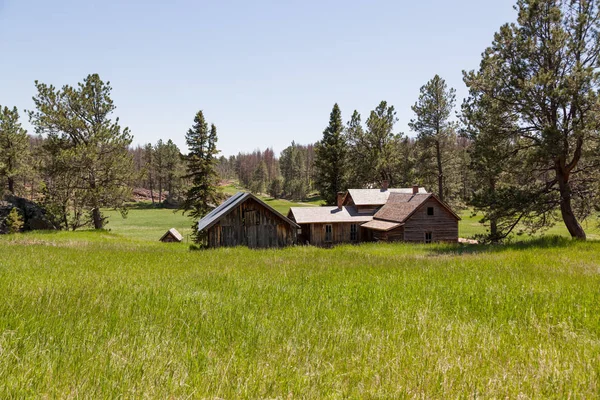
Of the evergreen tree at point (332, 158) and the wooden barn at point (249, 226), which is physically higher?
the evergreen tree at point (332, 158)

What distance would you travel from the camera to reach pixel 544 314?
5.40 m

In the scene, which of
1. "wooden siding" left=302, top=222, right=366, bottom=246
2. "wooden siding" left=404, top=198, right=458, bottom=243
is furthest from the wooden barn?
"wooden siding" left=404, top=198, right=458, bottom=243

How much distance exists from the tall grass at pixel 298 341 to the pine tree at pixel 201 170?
33.6 m

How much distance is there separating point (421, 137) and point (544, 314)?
4154 centimetres

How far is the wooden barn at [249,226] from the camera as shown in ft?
90.6

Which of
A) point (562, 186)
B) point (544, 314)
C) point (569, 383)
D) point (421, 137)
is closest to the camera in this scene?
point (569, 383)

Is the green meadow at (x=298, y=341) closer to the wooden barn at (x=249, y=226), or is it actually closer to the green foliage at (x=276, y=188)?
the wooden barn at (x=249, y=226)

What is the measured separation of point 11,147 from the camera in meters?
43.8

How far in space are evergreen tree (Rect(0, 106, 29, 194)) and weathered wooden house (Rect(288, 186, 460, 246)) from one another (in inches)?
1463

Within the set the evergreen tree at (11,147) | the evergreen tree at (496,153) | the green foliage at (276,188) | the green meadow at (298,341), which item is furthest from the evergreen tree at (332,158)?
the green foliage at (276,188)

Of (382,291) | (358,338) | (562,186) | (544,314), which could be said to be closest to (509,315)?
(544,314)

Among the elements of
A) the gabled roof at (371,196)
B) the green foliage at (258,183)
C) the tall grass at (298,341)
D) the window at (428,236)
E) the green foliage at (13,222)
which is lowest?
the window at (428,236)

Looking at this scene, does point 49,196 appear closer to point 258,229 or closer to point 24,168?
point 24,168

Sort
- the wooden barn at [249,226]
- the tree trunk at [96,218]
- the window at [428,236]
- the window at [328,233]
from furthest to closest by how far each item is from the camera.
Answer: the window at [328,233] → the tree trunk at [96,218] → the window at [428,236] → the wooden barn at [249,226]
